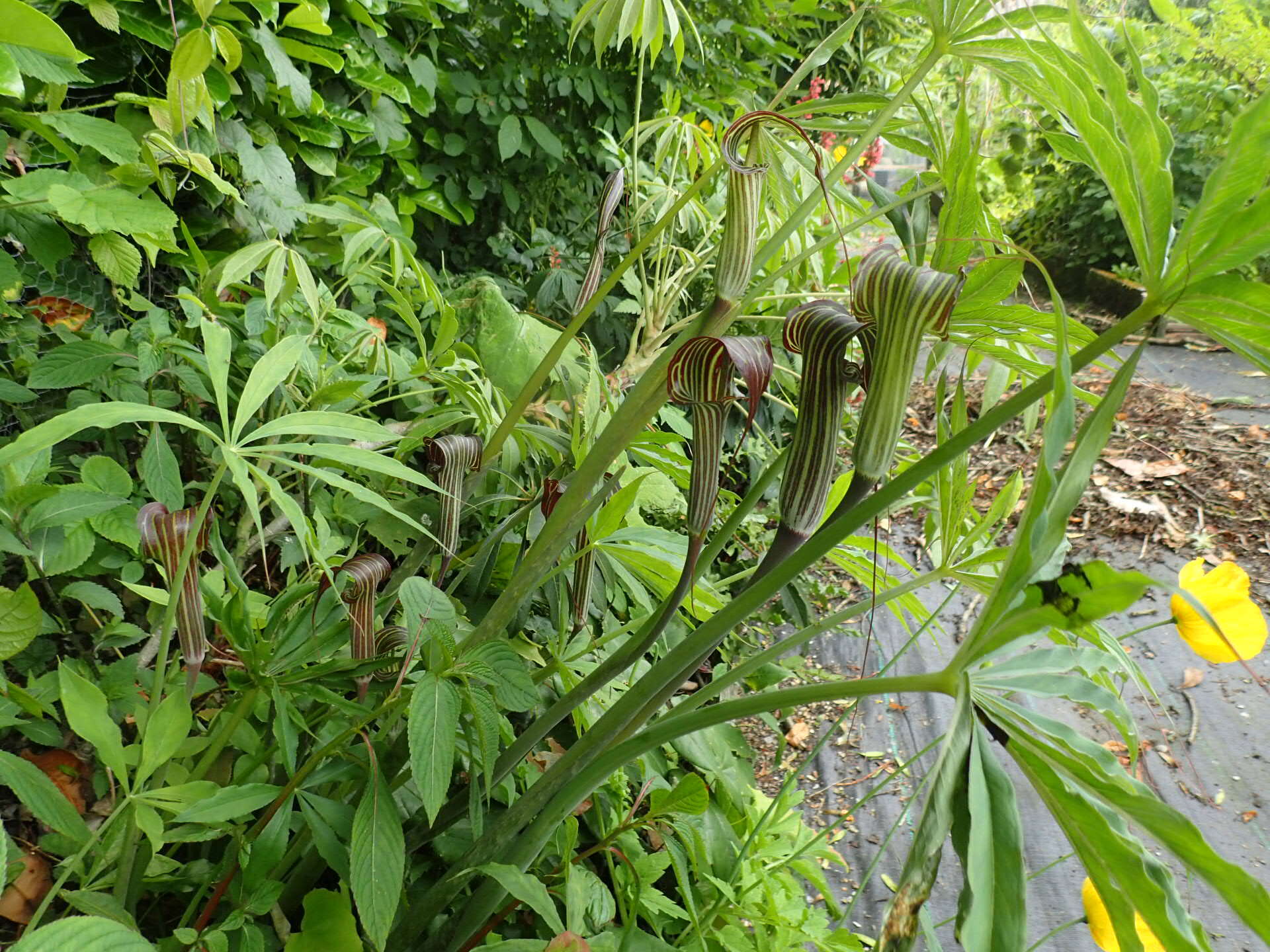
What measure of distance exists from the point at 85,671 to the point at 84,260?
64 centimetres

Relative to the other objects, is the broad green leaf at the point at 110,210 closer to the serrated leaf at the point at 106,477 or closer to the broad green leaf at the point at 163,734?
the serrated leaf at the point at 106,477

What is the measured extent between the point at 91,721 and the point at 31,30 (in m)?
0.42

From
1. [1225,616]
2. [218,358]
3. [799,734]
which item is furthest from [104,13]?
[799,734]

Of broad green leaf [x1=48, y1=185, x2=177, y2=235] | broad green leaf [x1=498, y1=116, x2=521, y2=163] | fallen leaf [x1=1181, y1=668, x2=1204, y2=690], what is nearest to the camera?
broad green leaf [x1=48, y1=185, x2=177, y2=235]

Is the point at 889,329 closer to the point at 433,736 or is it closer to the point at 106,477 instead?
the point at 433,736

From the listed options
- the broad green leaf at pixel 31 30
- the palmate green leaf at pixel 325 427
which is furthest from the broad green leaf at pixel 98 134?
the palmate green leaf at pixel 325 427

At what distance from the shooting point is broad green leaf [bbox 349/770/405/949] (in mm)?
490

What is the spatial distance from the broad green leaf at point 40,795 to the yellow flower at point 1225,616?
2.69ft

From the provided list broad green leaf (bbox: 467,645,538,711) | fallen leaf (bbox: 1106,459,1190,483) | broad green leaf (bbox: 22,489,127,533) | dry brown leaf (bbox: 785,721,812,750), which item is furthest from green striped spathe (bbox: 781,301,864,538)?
fallen leaf (bbox: 1106,459,1190,483)

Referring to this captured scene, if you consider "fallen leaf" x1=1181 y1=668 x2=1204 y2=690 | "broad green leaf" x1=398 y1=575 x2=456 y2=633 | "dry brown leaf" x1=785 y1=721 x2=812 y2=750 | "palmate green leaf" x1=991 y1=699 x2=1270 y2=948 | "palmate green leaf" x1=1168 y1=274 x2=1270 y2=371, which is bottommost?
"dry brown leaf" x1=785 y1=721 x2=812 y2=750

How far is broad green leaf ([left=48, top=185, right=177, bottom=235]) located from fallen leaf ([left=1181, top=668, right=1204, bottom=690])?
1.95 metres

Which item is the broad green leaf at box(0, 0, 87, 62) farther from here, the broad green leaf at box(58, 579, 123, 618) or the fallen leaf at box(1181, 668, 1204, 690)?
the fallen leaf at box(1181, 668, 1204, 690)

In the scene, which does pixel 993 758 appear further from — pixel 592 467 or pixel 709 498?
pixel 592 467

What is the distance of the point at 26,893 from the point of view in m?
0.65
